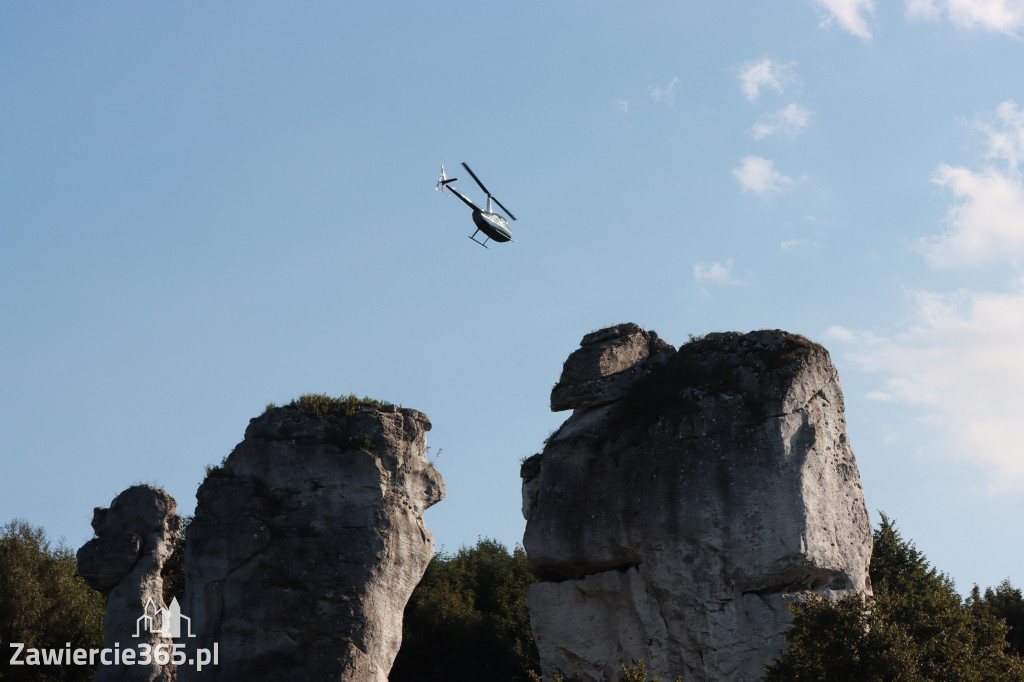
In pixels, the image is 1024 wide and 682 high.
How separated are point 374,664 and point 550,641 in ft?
12.3

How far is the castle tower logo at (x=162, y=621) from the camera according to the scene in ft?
73.0

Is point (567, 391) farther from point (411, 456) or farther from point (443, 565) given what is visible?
point (443, 565)

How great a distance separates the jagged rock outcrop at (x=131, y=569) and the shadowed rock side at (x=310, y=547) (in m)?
1.02

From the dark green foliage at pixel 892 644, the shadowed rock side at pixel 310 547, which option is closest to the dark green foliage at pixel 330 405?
the shadowed rock side at pixel 310 547

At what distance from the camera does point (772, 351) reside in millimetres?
25297

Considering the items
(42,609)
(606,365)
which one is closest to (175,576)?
(42,609)

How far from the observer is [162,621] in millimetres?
22766

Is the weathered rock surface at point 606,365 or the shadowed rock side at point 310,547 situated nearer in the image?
the shadowed rock side at point 310,547

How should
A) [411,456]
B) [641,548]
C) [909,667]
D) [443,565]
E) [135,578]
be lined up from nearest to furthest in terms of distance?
[909,667] < [135,578] < [641,548] < [411,456] < [443,565]

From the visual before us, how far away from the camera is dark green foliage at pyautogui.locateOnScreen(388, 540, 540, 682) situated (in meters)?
34.5

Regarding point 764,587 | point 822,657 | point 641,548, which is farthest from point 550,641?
point 822,657

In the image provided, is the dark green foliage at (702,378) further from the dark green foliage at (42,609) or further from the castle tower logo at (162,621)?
the dark green foliage at (42,609)

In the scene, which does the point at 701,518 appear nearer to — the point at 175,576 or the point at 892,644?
the point at 892,644

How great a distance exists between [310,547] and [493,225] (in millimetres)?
17151
